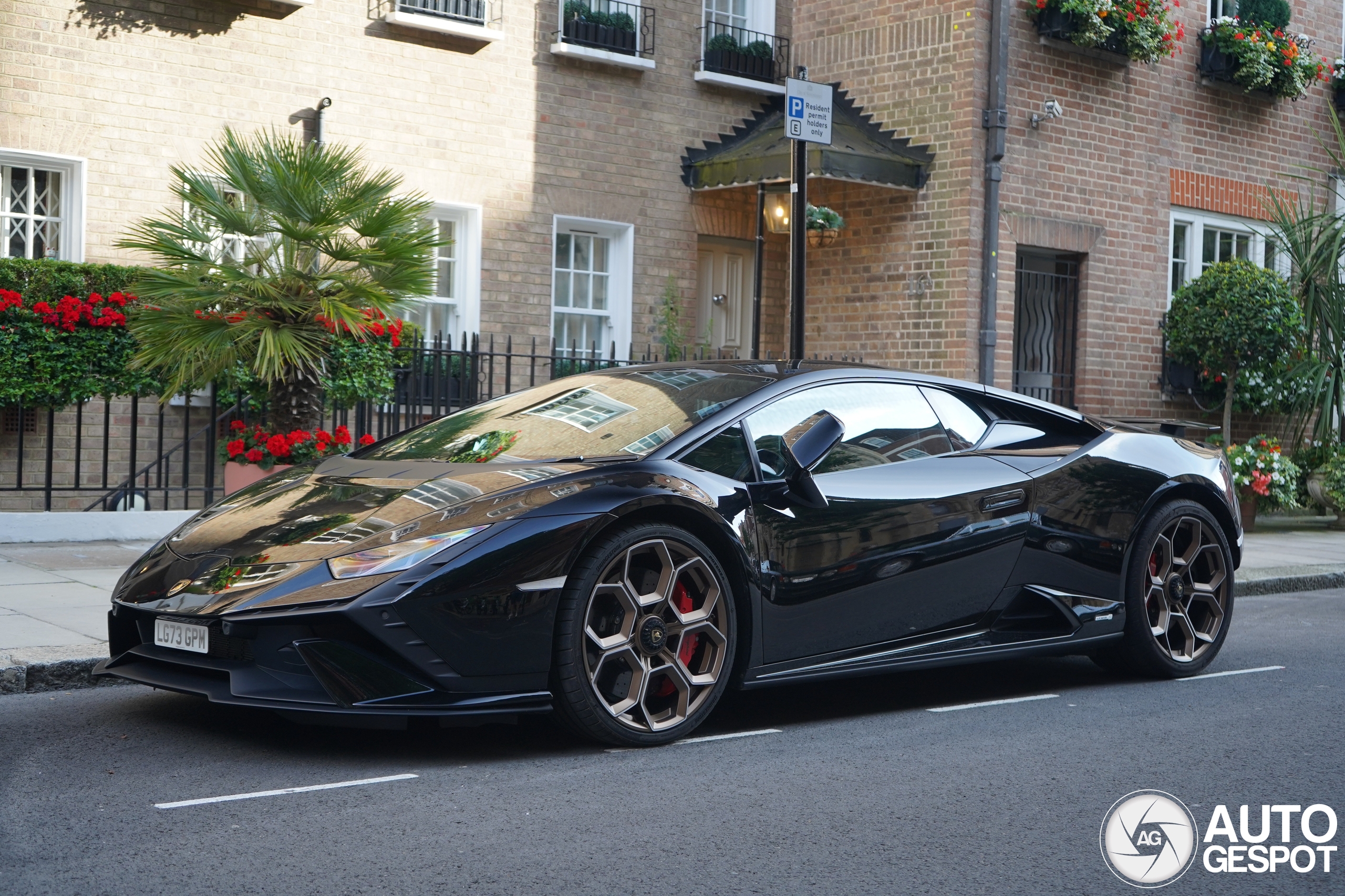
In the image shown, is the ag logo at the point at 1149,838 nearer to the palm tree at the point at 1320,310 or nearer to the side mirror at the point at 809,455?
the side mirror at the point at 809,455

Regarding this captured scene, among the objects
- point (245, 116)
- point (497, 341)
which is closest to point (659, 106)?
point (497, 341)

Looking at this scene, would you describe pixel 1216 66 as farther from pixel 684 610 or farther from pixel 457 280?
pixel 684 610

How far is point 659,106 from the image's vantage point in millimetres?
14781

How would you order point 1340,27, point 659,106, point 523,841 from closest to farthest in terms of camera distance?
point 523,841
point 659,106
point 1340,27

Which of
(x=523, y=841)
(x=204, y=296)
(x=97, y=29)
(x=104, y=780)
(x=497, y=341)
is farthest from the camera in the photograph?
(x=497, y=341)

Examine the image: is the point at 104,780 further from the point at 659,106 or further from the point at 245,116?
the point at 659,106

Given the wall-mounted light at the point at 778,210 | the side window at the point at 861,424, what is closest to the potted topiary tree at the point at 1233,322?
the wall-mounted light at the point at 778,210

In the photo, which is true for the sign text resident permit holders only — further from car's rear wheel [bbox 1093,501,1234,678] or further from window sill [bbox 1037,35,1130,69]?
window sill [bbox 1037,35,1130,69]

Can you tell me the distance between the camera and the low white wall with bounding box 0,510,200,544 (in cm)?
967

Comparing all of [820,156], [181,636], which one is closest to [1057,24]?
[820,156]

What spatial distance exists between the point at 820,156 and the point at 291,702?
1016 centimetres

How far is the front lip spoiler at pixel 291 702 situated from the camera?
440cm

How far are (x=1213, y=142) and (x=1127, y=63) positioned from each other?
172 centimetres

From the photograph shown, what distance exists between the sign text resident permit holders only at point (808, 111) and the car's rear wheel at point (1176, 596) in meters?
3.33
